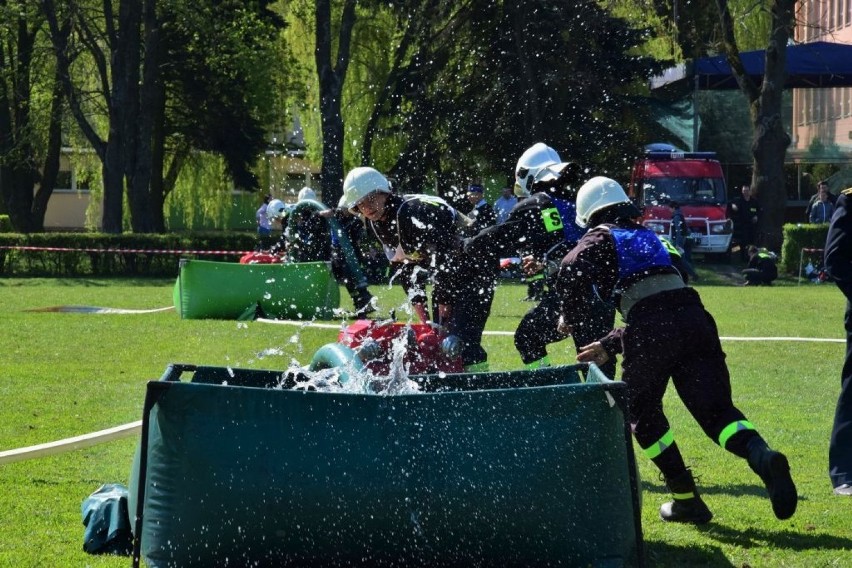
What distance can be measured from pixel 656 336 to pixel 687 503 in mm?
906

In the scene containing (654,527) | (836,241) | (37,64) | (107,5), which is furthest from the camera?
(37,64)

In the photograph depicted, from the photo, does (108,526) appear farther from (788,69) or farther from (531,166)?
(788,69)

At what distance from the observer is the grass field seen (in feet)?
21.0

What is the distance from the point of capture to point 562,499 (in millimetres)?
5516

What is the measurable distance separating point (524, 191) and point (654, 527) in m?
Result: 2.67

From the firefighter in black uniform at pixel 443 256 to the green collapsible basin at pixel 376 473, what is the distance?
241 cm

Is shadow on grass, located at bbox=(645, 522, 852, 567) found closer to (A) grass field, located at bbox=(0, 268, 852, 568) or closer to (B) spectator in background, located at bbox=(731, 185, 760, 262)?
(A) grass field, located at bbox=(0, 268, 852, 568)

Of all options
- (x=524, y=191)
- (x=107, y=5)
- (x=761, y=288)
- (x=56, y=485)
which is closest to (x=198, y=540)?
(x=56, y=485)

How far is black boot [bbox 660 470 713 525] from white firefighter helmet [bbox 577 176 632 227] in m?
1.43

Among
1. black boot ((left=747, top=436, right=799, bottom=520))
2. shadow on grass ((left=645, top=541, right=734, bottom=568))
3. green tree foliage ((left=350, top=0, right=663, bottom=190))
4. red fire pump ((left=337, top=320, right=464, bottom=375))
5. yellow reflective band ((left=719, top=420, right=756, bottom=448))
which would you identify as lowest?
shadow on grass ((left=645, top=541, right=734, bottom=568))

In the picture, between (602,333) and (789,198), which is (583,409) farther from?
(789,198)

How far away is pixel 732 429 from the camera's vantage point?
6430 mm

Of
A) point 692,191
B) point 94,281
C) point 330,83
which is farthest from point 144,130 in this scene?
point 692,191

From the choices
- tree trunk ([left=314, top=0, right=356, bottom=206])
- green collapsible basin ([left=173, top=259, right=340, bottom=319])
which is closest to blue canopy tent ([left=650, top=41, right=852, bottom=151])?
tree trunk ([left=314, top=0, right=356, bottom=206])
